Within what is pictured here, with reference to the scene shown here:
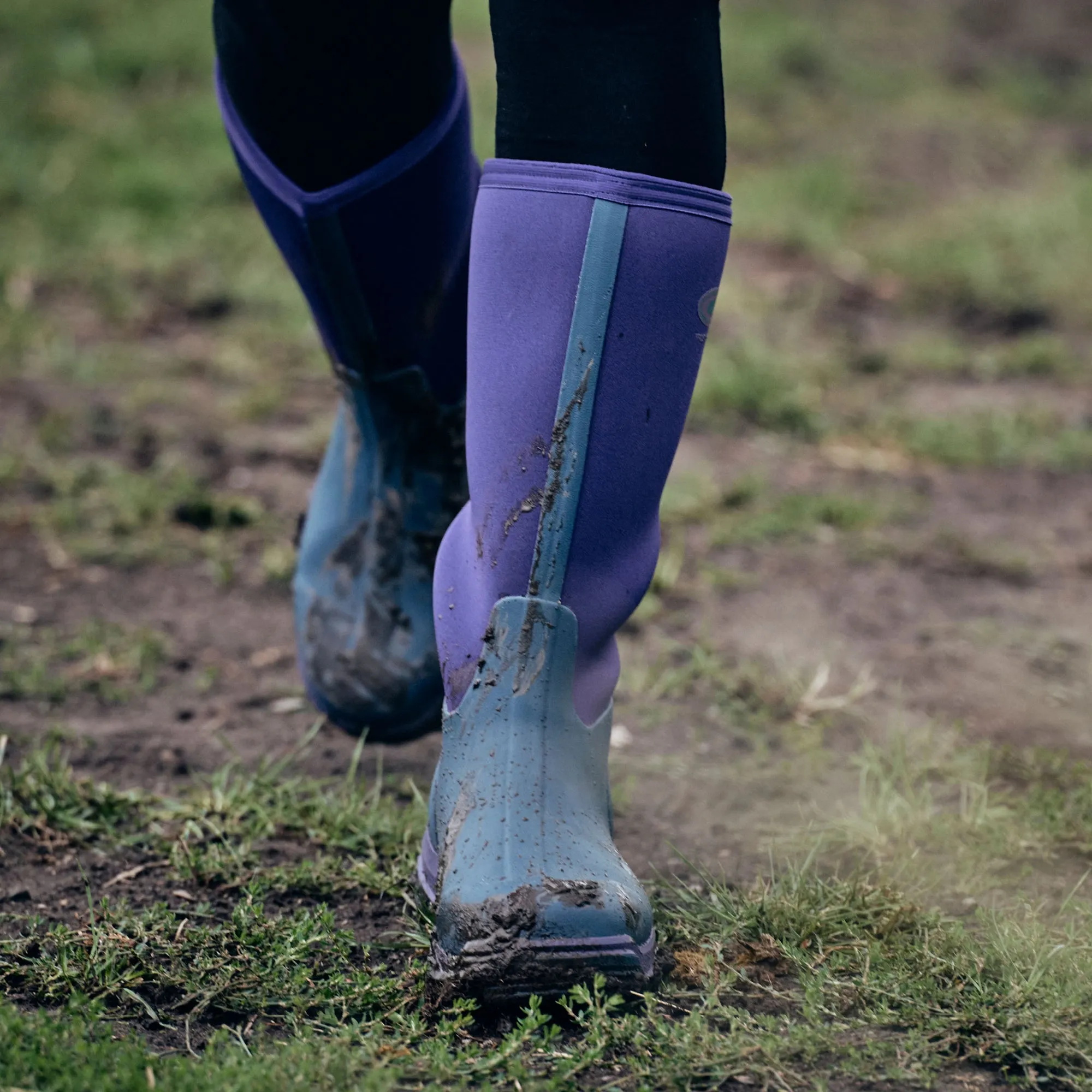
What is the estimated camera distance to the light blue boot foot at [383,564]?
1.52m

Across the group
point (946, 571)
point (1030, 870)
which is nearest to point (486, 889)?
point (1030, 870)

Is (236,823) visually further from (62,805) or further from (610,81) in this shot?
(610,81)

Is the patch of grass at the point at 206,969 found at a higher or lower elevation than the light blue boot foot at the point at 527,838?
lower

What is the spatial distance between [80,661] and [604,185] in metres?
1.15

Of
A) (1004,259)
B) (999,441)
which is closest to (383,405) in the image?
(999,441)

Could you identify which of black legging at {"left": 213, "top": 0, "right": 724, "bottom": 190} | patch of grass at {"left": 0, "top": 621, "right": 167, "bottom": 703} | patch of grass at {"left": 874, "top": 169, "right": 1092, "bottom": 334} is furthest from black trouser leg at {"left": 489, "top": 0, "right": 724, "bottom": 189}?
patch of grass at {"left": 874, "top": 169, "right": 1092, "bottom": 334}

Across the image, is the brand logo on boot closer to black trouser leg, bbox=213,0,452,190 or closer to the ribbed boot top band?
the ribbed boot top band

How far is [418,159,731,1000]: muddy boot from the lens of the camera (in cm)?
106

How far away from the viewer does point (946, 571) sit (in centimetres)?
222

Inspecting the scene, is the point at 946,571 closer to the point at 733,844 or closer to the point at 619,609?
the point at 733,844

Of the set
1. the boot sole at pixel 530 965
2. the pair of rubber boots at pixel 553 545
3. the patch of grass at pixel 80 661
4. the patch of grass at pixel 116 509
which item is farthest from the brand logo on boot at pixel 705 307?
the patch of grass at pixel 116 509

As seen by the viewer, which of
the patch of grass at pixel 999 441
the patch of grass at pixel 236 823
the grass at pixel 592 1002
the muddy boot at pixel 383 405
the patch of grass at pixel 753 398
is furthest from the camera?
the patch of grass at pixel 753 398

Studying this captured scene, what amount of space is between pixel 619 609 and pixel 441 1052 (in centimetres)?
40
